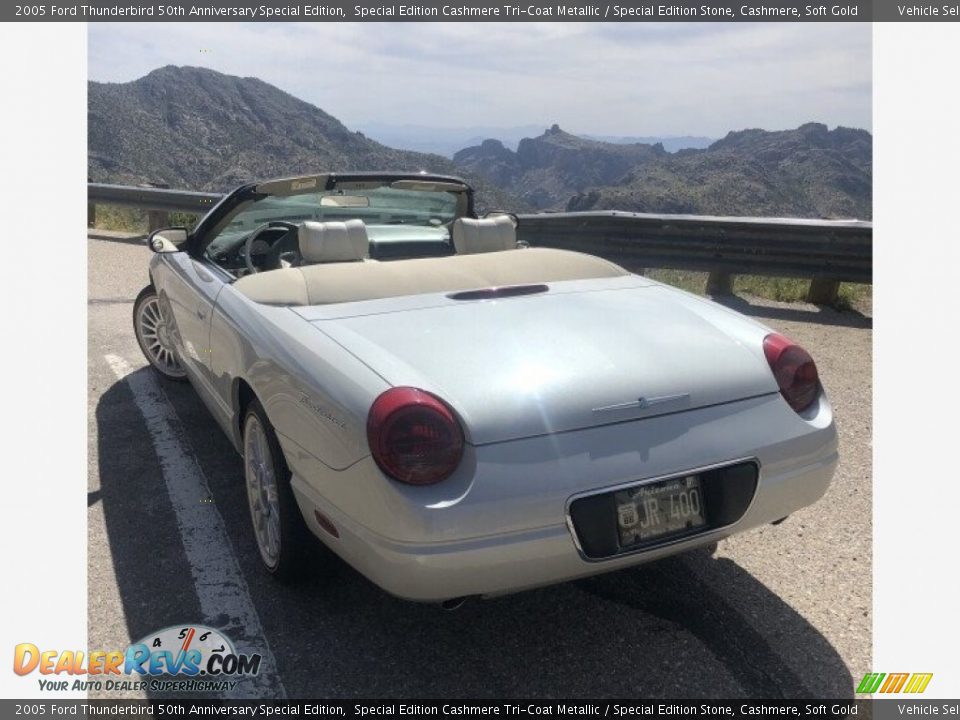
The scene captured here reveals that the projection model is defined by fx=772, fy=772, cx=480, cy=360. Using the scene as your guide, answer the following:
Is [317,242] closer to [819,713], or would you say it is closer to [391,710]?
[391,710]

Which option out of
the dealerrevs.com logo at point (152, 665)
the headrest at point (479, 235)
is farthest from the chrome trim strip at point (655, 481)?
the headrest at point (479, 235)

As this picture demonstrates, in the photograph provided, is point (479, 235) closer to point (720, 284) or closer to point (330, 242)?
point (330, 242)

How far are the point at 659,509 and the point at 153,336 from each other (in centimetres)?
429

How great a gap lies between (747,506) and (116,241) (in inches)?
500

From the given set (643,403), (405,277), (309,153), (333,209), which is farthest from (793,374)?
(309,153)

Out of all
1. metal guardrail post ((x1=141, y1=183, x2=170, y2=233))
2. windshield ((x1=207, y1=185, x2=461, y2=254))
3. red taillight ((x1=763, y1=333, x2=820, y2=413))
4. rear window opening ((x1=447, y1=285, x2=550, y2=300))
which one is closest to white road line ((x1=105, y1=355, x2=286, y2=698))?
windshield ((x1=207, y1=185, x2=461, y2=254))

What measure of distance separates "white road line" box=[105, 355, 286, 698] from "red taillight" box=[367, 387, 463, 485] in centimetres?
84

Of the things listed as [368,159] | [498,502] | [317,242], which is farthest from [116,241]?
[368,159]

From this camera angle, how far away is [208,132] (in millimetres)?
80938

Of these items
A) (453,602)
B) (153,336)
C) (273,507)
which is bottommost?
(453,602)

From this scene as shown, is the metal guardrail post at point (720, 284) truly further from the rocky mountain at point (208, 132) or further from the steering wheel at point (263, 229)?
the rocky mountain at point (208, 132)

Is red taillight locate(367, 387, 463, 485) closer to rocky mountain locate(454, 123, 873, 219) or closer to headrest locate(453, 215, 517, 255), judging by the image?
headrest locate(453, 215, 517, 255)

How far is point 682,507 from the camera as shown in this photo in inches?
93.0

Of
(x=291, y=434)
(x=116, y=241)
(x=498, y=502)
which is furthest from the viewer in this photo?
(x=116, y=241)
